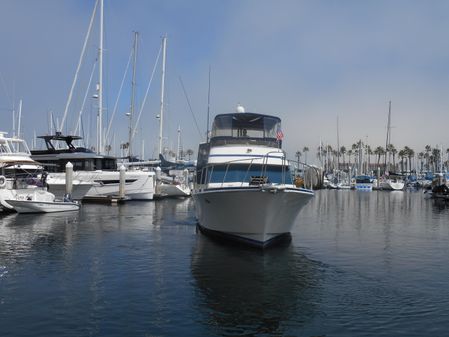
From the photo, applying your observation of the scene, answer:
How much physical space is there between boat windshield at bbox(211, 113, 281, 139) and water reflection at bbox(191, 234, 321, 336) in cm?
588

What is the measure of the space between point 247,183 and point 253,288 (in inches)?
270

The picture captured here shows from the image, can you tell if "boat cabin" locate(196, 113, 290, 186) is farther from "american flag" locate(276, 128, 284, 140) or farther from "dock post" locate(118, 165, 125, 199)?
"dock post" locate(118, 165, 125, 199)

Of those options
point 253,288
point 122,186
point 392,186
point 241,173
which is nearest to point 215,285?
point 253,288

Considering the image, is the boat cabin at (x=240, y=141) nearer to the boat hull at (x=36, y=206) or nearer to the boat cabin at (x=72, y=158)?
the boat hull at (x=36, y=206)

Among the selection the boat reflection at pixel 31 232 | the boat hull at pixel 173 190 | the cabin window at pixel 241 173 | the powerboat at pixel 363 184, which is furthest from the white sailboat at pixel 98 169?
the powerboat at pixel 363 184

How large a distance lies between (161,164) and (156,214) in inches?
721

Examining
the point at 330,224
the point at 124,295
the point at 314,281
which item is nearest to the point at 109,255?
the point at 124,295

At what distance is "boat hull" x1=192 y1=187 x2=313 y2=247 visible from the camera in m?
16.3

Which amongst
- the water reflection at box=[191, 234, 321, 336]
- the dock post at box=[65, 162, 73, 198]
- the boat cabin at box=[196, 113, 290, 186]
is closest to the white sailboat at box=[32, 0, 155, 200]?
the dock post at box=[65, 162, 73, 198]

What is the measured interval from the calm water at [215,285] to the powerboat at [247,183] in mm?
875

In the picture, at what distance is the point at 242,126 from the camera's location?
2191cm

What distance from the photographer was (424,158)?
578 feet

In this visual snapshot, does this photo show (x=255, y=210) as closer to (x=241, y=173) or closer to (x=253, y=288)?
(x=241, y=173)

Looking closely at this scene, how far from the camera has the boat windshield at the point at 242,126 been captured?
21.8m
